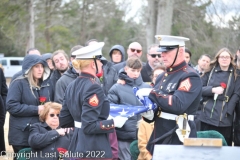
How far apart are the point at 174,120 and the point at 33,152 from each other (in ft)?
6.26

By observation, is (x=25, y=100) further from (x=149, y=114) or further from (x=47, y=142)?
(x=149, y=114)

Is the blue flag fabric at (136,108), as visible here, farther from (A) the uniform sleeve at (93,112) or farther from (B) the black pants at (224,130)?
(B) the black pants at (224,130)

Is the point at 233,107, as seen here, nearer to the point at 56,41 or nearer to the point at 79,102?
the point at 79,102

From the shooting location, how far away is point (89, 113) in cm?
401

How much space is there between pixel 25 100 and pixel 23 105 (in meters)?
0.09

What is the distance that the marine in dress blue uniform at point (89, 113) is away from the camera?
4.02 metres

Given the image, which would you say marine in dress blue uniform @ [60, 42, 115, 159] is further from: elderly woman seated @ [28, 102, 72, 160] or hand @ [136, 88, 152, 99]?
elderly woman seated @ [28, 102, 72, 160]

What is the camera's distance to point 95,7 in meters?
39.8

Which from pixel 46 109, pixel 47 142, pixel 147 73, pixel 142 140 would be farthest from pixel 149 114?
pixel 147 73

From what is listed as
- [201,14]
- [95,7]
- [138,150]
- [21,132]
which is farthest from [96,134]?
[95,7]

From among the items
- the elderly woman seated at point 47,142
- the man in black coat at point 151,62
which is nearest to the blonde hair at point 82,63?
the elderly woman seated at point 47,142

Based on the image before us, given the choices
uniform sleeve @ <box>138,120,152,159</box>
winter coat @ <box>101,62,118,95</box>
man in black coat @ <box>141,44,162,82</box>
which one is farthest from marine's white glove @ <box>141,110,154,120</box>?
man in black coat @ <box>141,44,162,82</box>

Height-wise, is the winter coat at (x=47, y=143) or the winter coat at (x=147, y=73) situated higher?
the winter coat at (x=147, y=73)

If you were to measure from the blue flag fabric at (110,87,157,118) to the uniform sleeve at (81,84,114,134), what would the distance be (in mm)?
386
